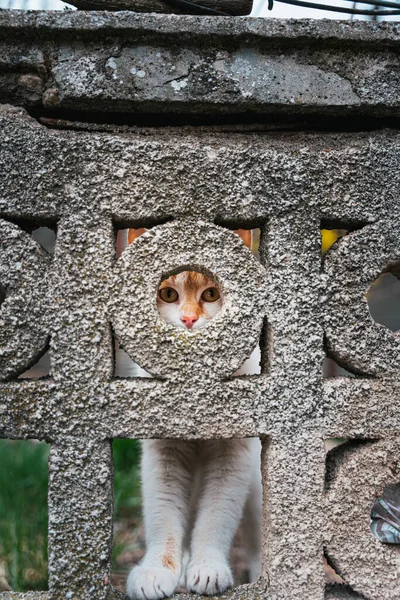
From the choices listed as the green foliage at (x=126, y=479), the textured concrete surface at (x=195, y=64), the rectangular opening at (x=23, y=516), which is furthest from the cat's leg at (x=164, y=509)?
the textured concrete surface at (x=195, y=64)

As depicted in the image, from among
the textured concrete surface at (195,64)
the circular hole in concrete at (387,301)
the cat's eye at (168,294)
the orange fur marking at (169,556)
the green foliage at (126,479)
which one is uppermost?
the textured concrete surface at (195,64)

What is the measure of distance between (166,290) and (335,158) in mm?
996

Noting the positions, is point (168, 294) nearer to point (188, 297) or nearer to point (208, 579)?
point (188, 297)

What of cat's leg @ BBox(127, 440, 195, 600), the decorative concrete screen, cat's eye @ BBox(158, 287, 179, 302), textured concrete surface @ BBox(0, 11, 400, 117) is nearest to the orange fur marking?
cat's leg @ BBox(127, 440, 195, 600)

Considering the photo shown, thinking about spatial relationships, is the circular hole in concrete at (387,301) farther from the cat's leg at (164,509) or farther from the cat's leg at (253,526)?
the cat's leg at (164,509)

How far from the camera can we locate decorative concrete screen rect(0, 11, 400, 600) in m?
1.43

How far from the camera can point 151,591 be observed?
63.1 inches

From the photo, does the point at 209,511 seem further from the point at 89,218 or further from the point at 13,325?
the point at 89,218

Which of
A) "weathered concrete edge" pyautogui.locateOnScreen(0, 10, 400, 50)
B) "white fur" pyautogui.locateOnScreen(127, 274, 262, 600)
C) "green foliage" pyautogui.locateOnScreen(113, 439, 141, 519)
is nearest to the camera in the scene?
"weathered concrete edge" pyautogui.locateOnScreen(0, 10, 400, 50)

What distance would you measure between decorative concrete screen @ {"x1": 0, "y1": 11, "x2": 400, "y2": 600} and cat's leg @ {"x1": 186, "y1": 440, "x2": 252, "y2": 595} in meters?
0.38

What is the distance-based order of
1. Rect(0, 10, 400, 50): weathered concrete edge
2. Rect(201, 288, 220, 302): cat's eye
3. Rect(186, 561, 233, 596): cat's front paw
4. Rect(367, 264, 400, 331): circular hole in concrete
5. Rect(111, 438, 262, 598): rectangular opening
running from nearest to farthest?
Rect(0, 10, 400, 50): weathered concrete edge, Rect(186, 561, 233, 596): cat's front paw, Rect(111, 438, 262, 598): rectangular opening, Rect(201, 288, 220, 302): cat's eye, Rect(367, 264, 400, 331): circular hole in concrete

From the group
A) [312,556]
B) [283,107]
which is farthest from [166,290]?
[312,556]

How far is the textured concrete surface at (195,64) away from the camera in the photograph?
4.72 feet

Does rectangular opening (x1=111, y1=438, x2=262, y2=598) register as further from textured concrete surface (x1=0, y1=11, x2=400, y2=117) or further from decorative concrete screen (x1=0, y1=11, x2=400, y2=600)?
textured concrete surface (x1=0, y1=11, x2=400, y2=117)
